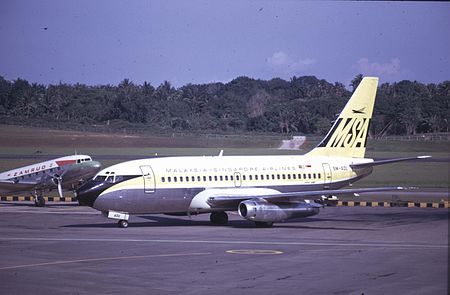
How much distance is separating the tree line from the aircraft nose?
2929 cm

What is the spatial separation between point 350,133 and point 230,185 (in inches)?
317

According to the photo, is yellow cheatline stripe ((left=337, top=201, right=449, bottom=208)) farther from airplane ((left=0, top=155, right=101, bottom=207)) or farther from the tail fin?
airplane ((left=0, top=155, right=101, bottom=207))

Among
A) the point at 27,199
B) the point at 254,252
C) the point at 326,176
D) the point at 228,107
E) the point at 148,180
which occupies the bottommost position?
the point at 254,252

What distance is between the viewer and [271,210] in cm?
3706

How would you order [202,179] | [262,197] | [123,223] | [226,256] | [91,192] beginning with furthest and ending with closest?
[202,179] → [262,197] → [123,223] → [91,192] → [226,256]

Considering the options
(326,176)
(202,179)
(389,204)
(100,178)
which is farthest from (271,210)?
(389,204)

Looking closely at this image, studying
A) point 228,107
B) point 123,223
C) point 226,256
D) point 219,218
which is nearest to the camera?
point 226,256

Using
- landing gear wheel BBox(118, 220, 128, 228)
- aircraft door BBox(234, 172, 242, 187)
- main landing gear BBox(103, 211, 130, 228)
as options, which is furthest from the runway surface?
aircraft door BBox(234, 172, 242, 187)

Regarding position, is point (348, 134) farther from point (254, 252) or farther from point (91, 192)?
point (254, 252)

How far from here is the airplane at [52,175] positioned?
172ft

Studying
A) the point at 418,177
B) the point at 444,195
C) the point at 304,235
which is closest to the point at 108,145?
the point at 418,177

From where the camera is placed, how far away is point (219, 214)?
3962 centimetres

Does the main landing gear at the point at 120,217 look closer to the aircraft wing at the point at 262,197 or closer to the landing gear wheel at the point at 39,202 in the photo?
the aircraft wing at the point at 262,197

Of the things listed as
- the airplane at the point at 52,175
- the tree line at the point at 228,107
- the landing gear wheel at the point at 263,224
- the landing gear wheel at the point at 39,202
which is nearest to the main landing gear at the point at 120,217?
the landing gear wheel at the point at 263,224
